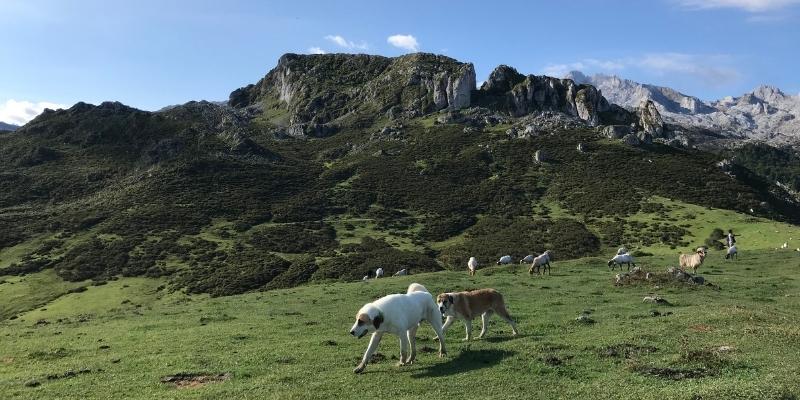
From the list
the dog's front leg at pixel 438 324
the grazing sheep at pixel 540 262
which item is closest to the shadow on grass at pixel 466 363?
the dog's front leg at pixel 438 324

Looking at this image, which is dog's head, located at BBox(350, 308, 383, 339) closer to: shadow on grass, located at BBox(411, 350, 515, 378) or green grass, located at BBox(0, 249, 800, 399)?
green grass, located at BBox(0, 249, 800, 399)

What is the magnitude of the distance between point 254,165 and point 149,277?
77210 millimetres

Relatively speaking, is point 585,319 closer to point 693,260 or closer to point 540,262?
point 540,262

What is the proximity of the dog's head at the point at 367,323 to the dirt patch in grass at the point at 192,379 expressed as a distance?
4894 millimetres

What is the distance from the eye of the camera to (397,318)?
16000mm

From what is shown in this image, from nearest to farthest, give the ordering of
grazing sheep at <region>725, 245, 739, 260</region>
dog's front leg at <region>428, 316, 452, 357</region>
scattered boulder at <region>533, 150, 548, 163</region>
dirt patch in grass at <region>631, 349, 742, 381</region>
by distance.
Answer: dirt patch in grass at <region>631, 349, 742, 381</region> → dog's front leg at <region>428, 316, 452, 357</region> → grazing sheep at <region>725, 245, 739, 260</region> → scattered boulder at <region>533, 150, 548, 163</region>

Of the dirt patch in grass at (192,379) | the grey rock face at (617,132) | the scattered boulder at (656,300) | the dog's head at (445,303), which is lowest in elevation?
the scattered boulder at (656,300)

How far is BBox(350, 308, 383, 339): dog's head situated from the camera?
1511 cm

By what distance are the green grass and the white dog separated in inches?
23.9

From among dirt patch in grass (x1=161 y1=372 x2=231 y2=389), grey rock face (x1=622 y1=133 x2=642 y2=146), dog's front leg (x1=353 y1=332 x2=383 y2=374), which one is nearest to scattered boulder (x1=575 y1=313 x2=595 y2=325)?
dog's front leg (x1=353 y1=332 x2=383 y2=374)

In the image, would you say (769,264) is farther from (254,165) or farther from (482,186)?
(254,165)

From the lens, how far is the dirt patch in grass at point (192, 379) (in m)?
16.2

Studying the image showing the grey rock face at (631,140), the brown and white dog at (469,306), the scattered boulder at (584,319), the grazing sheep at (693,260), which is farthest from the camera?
the grey rock face at (631,140)

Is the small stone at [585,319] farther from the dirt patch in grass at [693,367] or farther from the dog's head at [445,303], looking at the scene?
the dirt patch in grass at [693,367]
